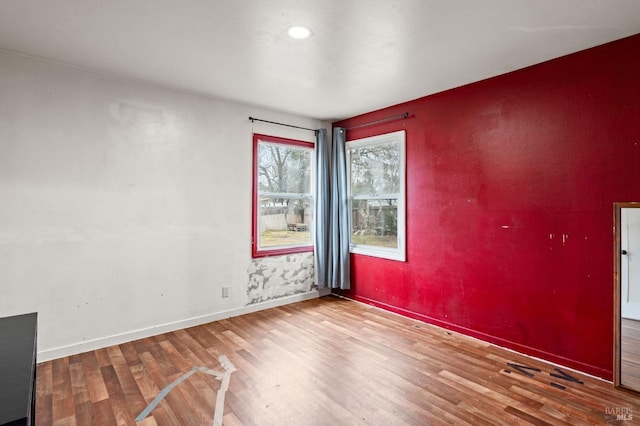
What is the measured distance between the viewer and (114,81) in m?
3.13

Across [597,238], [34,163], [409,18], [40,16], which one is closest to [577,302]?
[597,238]

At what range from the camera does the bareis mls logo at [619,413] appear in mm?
2033

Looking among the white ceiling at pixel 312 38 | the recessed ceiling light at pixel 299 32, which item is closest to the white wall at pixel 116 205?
the white ceiling at pixel 312 38

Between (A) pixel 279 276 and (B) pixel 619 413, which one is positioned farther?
(A) pixel 279 276

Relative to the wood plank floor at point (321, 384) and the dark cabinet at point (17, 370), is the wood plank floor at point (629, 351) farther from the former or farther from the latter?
the dark cabinet at point (17, 370)

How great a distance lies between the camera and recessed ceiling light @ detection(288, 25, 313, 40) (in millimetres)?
2248

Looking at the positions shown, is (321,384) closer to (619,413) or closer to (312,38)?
(619,413)

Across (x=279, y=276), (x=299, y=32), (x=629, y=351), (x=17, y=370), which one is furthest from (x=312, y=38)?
(x=629, y=351)

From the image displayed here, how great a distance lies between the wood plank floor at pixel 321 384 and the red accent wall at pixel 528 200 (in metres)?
0.38

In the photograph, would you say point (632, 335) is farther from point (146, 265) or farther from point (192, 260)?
point (146, 265)

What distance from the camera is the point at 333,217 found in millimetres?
4648

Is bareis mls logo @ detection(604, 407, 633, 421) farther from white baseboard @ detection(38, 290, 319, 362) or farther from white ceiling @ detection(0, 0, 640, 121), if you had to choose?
white baseboard @ detection(38, 290, 319, 362)

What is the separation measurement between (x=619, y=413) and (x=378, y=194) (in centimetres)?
289

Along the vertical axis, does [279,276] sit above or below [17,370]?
below
